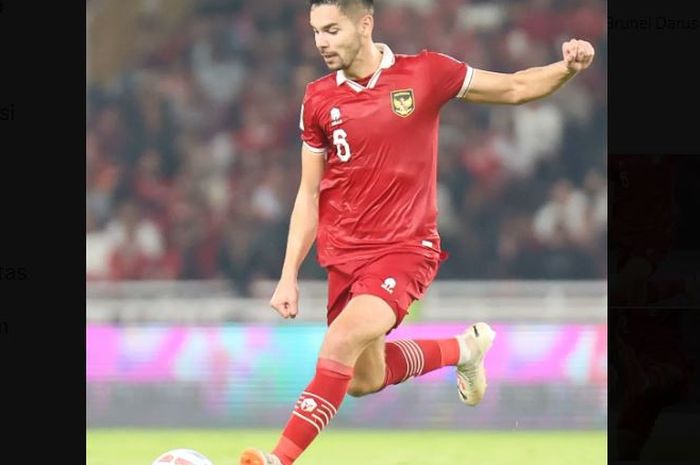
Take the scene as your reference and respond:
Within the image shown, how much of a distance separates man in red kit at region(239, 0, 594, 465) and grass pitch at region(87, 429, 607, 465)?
1.26 m

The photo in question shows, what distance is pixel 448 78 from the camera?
5.21 meters

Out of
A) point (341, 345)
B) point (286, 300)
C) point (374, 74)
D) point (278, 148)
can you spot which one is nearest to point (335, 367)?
point (341, 345)

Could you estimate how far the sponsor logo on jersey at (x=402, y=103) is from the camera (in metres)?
5.14

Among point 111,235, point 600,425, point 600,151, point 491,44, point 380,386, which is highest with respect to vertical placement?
point 491,44

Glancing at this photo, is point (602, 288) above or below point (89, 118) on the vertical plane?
below

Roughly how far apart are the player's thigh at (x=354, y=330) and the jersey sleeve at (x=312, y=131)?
76 cm

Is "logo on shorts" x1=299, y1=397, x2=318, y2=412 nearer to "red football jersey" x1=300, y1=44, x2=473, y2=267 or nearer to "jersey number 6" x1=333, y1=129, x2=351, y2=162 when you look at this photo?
"red football jersey" x1=300, y1=44, x2=473, y2=267

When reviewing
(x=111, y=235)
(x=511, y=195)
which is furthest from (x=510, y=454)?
(x=111, y=235)

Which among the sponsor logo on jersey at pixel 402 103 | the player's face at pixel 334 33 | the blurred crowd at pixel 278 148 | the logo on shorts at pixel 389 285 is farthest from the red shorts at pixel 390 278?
the blurred crowd at pixel 278 148

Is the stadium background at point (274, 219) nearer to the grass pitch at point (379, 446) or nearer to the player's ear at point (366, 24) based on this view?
the grass pitch at point (379, 446)
